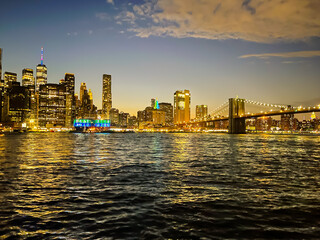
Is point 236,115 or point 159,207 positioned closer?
point 159,207

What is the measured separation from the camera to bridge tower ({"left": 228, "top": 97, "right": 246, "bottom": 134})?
15012 centimetres

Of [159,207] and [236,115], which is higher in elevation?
[236,115]

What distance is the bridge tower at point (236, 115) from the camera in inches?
5910

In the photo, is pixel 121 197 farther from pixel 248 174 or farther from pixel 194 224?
pixel 248 174

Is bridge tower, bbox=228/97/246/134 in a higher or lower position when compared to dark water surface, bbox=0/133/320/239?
higher

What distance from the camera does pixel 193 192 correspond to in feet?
41.0

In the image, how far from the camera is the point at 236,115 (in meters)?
150

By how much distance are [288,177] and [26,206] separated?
14.6 metres

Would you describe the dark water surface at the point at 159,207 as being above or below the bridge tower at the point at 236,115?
below

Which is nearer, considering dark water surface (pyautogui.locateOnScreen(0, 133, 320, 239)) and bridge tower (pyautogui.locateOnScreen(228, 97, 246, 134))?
dark water surface (pyautogui.locateOnScreen(0, 133, 320, 239))

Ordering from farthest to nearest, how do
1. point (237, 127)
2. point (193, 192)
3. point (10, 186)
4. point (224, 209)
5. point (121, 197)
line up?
point (237, 127)
point (10, 186)
point (193, 192)
point (121, 197)
point (224, 209)

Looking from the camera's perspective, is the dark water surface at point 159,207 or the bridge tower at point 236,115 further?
the bridge tower at point 236,115

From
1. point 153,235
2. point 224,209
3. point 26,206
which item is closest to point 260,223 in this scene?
point 224,209

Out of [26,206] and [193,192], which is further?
[193,192]
